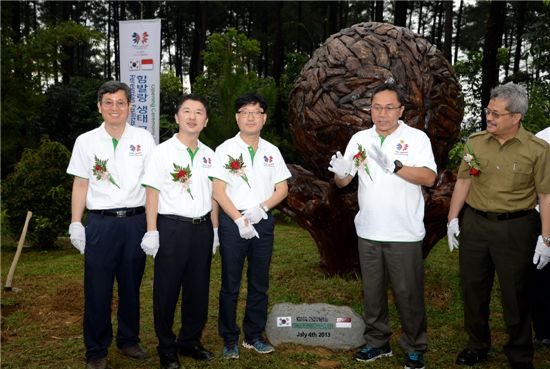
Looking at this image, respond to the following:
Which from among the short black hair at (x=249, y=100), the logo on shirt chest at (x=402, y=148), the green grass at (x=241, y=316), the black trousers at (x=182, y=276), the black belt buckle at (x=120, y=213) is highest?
the short black hair at (x=249, y=100)

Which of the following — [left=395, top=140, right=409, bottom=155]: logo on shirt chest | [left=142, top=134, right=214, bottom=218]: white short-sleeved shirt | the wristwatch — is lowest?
[left=142, top=134, right=214, bottom=218]: white short-sleeved shirt

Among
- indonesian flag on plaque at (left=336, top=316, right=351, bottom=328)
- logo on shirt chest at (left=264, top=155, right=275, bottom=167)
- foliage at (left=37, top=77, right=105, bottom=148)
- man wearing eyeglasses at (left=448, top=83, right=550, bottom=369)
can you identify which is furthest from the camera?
foliage at (left=37, top=77, right=105, bottom=148)

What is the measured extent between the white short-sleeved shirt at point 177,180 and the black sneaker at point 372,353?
1505mm

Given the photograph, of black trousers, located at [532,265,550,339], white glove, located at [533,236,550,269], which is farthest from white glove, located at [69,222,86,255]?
black trousers, located at [532,265,550,339]

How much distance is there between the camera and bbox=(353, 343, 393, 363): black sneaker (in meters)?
3.75

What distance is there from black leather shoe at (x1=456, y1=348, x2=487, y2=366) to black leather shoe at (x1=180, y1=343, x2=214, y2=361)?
5.77 ft

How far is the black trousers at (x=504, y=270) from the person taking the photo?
345 centimetres

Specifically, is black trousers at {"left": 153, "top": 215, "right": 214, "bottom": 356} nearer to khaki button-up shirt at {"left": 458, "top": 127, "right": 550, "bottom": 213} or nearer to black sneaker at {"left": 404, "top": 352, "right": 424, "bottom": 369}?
black sneaker at {"left": 404, "top": 352, "right": 424, "bottom": 369}

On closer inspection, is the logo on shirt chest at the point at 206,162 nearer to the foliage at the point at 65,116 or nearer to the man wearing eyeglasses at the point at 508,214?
the man wearing eyeglasses at the point at 508,214

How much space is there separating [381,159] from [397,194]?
0.93 ft

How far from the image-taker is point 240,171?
354 cm

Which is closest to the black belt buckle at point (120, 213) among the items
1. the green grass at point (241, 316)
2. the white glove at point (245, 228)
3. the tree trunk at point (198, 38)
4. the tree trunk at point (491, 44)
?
the white glove at point (245, 228)

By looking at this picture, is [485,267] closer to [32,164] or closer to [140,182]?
[140,182]

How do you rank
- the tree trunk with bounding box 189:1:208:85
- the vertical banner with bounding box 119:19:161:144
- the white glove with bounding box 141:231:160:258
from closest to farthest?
the white glove with bounding box 141:231:160:258 → the vertical banner with bounding box 119:19:161:144 → the tree trunk with bounding box 189:1:208:85
